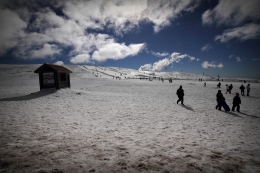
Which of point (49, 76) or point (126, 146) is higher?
point (49, 76)

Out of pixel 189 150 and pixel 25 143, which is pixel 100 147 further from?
pixel 189 150

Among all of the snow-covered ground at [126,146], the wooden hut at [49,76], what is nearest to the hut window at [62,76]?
the wooden hut at [49,76]

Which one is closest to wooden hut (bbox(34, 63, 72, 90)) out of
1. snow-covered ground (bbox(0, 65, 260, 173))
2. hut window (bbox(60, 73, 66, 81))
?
hut window (bbox(60, 73, 66, 81))

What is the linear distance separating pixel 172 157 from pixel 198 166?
0.80 meters

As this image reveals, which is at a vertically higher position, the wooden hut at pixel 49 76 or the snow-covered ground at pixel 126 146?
the wooden hut at pixel 49 76

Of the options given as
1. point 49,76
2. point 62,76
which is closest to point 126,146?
point 49,76

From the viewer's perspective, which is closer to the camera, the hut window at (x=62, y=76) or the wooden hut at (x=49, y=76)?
the wooden hut at (x=49, y=76)

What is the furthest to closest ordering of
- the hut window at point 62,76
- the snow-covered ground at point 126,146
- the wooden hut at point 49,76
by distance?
1. the hut window at point 62,76
2. the wooden hut at point 49,76
3. the snow-covered ground at point 126,146

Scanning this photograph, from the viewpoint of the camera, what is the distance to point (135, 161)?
402 centimetres

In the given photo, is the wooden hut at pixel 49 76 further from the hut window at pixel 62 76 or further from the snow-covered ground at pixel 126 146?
the snow-covered ground at pixel 126 146

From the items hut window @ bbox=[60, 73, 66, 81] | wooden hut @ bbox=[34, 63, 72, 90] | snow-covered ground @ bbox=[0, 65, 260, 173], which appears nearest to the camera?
snow-covered ground @ bbox=[0, 65, 260, 173]

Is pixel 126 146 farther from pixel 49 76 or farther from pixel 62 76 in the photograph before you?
pixel 62 76

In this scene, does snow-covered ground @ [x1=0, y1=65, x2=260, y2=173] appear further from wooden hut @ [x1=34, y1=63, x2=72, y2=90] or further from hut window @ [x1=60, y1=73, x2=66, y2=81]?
hut window @ [x1=60, y1=73, x2=66, y2=81]

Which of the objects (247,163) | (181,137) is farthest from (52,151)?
(247,163)
